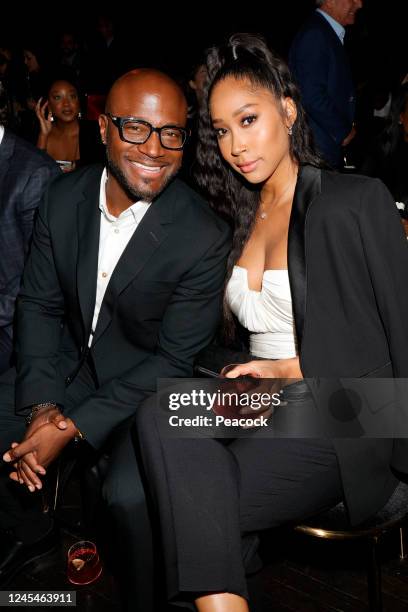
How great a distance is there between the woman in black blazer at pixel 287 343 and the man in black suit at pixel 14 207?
808 millimetres

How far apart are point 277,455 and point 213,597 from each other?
0.42 metres

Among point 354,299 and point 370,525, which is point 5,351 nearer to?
point 354,299

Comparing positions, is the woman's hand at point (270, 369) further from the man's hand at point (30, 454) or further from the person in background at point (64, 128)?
the person in background at point (64, 128)

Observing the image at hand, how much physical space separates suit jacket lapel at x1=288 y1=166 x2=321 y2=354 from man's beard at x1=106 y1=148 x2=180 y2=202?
0.50 meters

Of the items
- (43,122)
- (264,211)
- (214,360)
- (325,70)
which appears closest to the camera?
(214,360)

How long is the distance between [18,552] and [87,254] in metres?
1.12

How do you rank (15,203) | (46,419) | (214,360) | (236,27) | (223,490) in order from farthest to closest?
(236,27)
(15,203)
(46,419)
(214,360)
(223,490)

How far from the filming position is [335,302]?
1818 mm

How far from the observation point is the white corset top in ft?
6.49

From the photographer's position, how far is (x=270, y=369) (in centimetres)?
188

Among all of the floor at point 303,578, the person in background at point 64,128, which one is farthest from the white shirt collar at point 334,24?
the floor at point 303,578

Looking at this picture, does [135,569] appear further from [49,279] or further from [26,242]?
[26,242]

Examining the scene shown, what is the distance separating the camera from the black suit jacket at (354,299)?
1722 millimetres

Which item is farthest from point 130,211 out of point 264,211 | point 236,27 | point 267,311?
point 236,27
